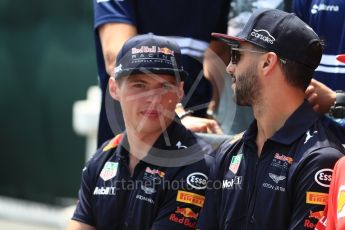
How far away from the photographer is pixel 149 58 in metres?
3.34

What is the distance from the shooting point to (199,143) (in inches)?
132

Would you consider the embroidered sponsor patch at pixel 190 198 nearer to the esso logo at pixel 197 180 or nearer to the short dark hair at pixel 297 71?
the esso logo at pixel 197 180

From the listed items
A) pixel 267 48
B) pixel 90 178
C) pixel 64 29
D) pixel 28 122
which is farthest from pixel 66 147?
pixel 267 48

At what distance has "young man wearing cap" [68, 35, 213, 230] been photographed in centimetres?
322

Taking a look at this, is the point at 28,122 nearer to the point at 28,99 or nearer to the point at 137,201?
the point at 28,99

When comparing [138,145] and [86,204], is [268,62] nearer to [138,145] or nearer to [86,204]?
[138,145]

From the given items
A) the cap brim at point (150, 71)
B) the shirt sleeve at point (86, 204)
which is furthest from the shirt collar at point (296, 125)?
the shirt sleeve at point (86, 204)

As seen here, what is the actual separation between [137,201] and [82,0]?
3.93m

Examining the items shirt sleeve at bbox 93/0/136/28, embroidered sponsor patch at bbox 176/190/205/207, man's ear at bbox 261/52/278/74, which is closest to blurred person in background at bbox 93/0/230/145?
shirt sleeve at bbox 93/0/136/28

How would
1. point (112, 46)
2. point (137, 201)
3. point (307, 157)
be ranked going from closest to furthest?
point (307, 157) → point (137, 201) → point (112, 46)

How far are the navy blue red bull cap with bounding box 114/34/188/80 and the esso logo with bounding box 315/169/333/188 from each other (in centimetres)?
88

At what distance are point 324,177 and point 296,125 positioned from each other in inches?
9.9

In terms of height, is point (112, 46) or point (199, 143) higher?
point (112, 46)

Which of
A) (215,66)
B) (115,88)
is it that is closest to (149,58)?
(115,88)
